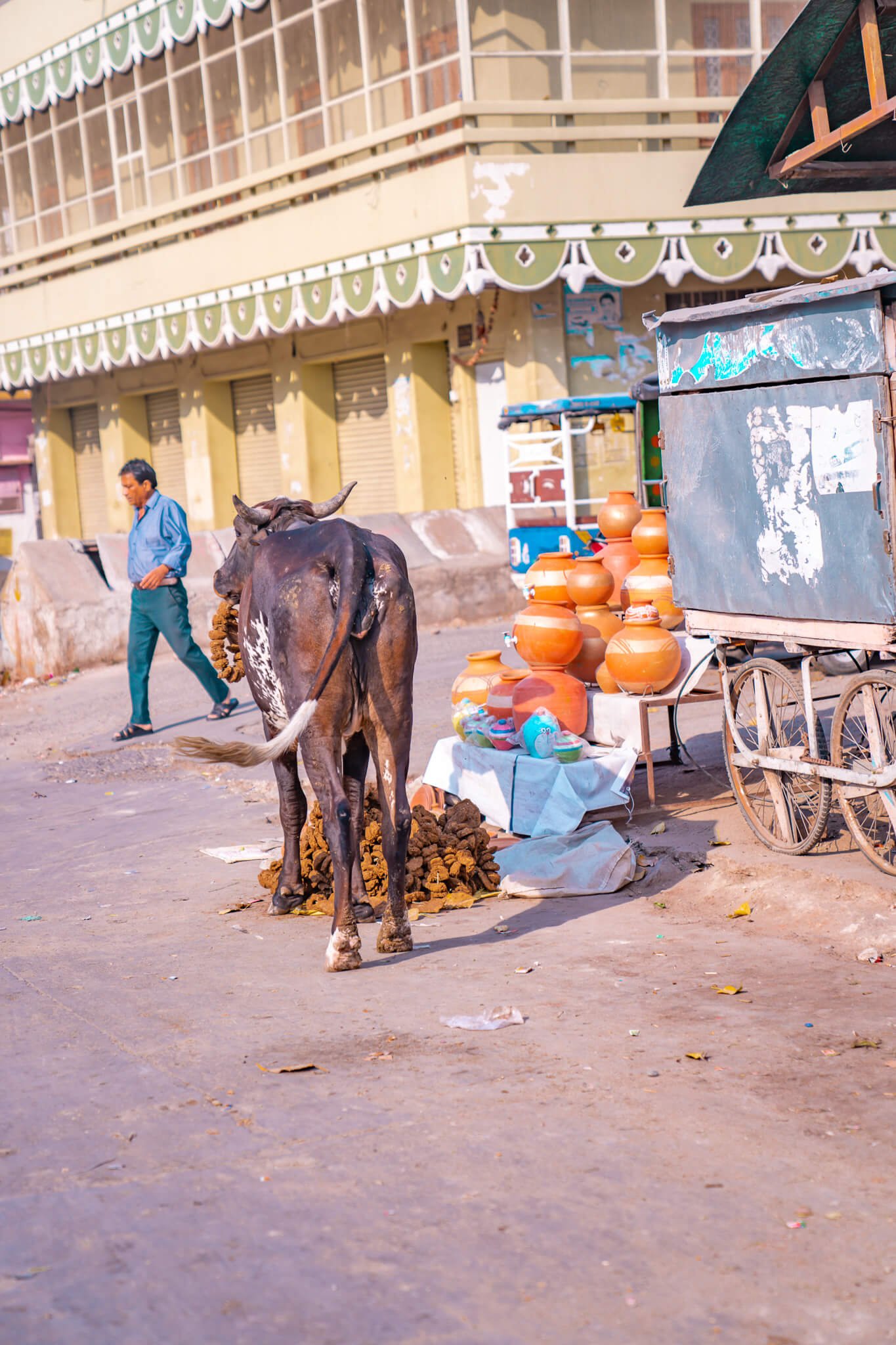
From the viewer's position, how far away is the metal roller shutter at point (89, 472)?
2880 cm

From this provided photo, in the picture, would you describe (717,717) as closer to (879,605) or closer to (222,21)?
(879,605)

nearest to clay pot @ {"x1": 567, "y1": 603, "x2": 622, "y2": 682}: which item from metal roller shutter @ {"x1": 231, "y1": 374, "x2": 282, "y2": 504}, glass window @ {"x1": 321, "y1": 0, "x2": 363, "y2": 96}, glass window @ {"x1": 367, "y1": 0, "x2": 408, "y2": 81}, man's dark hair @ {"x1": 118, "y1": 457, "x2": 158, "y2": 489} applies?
man's dark hair @ {"x1": 118, "y1": 457, "x2": 158, "y2": 489}

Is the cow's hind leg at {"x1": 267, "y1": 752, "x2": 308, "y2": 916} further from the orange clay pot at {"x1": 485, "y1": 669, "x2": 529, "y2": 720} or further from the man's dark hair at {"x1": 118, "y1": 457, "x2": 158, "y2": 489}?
the man's dark hair at {"x1": 118, "y1": 457, "x2": 158, "y2": 489}

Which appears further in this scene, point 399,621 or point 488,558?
point 488,558

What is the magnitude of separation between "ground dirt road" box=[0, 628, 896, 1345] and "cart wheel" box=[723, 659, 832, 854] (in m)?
Answer: 0.15

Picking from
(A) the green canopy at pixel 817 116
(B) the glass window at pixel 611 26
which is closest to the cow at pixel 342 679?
(A) the green canopy at pixel 817 116

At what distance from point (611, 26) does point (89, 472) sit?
14.8 m

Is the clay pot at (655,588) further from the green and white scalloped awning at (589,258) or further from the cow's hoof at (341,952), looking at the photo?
the green and white scalloped awning at (589,258)

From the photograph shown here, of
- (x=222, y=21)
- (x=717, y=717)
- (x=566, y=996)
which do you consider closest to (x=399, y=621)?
(x=566, y=996)

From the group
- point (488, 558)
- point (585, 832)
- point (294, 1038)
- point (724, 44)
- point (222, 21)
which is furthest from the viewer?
point (222, 21)

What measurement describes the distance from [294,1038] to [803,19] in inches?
179

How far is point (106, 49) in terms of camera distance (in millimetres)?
22656

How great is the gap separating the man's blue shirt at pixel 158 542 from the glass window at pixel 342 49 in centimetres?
1127

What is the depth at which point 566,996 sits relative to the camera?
4.89 m
